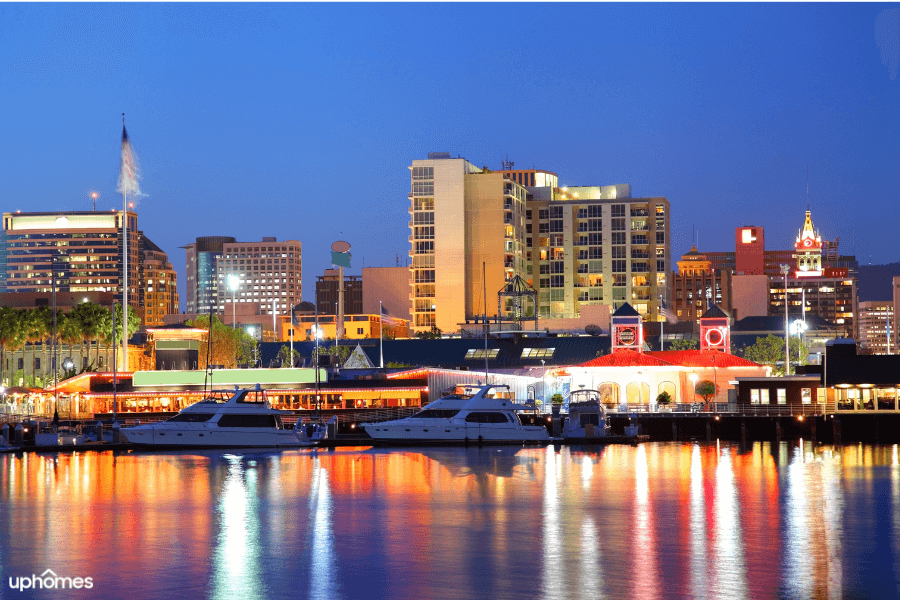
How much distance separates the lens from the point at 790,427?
95938 millimetres

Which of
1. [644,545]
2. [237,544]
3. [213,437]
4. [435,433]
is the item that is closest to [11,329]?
[213,437]

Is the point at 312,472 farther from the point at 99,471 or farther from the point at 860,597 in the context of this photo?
the point at 860,597

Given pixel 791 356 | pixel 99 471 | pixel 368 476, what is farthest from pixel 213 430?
pixel 791 356

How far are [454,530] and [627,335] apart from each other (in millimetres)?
79337

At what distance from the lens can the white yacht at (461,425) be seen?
82.5 m

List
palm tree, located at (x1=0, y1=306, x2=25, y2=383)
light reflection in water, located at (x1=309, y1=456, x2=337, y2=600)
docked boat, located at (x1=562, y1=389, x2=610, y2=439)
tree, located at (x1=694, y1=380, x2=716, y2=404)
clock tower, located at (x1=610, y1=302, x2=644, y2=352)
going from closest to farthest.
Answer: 1. light reflection in water, located at (x1=309, y1=456, x2=337, y2=600)
2. docked boat, located at (x1=562, y1=389, x2=610, y2=439)
3. tree, located at (x1=694, y1=380, x2=716, y2=404)
4. clock tower, located at (x1=610, y1=302, x2=644, y2=352)
5. palm tree, located at (x1=0, y1=306, x2=25, y2=383)

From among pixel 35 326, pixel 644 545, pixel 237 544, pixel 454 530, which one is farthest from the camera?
pixel 35 326

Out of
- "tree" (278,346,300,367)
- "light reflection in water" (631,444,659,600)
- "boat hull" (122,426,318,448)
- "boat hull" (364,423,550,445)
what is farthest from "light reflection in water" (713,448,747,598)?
"tree" (278,346,300,367)

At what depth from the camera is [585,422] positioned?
89562 millimetres

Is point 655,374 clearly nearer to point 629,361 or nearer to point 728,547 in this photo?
point 629,361

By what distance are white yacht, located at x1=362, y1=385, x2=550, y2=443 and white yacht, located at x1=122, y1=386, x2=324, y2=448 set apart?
21.8ft

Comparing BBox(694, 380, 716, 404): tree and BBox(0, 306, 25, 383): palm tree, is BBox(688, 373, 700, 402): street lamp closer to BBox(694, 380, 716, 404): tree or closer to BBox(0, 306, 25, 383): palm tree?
BBox(694, 380, 716, 404): tree

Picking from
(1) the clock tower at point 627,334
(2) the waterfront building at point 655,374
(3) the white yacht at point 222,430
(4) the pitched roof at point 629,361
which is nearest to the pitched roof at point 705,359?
(2) the waterfront building at point 655,374

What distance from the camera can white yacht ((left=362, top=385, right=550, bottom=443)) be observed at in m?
82.5
